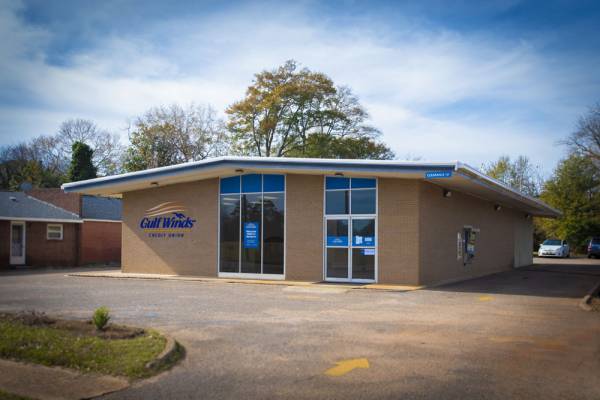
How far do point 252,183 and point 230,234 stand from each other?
7.17 ft

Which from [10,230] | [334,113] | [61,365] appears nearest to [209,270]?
[10,230]

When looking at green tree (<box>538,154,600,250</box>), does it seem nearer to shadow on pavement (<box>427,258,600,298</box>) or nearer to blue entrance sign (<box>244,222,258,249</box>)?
shadow on pavement (<box>427,258,600,298</box>)

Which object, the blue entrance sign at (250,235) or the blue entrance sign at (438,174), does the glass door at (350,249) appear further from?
the blue entrance sign at (250,235)

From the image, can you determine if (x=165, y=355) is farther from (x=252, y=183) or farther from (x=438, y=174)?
(x=252, y=183)

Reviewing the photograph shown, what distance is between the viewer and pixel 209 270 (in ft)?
72.8

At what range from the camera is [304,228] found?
2008cm

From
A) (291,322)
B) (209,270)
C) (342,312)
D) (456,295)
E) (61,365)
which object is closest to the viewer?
(61,365)

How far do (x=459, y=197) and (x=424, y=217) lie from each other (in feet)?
14.3

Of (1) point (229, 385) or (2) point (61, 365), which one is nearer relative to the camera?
(1) point (229, 385)

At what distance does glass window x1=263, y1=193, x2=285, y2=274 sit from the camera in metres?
20.6

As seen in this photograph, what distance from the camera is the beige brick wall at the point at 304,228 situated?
19.9 metres

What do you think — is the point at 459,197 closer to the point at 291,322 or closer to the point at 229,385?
the point at 291,322

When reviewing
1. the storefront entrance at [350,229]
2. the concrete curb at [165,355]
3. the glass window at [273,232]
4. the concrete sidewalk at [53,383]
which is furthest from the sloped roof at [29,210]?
the concrete sidewalk at [53,383]

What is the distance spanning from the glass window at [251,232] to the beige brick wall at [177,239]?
4.53ft
